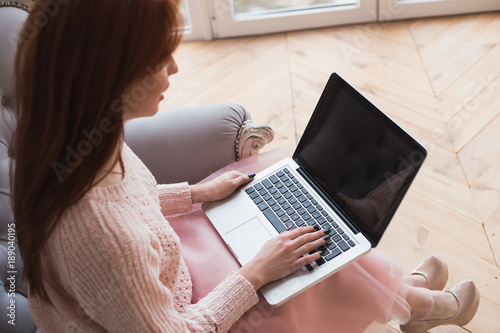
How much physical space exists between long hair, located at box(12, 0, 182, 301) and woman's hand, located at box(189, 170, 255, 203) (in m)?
0.42

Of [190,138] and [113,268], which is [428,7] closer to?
[190,138]

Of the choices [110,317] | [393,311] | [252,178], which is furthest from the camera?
[252,178]

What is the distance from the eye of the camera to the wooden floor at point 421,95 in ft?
5.10

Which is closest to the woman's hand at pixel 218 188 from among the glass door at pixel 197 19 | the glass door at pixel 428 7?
the glass door at pixel 197 19

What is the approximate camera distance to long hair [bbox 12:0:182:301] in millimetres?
718

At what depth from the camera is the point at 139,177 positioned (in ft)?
3.22

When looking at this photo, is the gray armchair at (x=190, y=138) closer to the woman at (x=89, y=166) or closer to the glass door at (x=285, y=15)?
the woman at (x=89, y=166)

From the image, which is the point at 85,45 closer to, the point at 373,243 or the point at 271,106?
the point at 373,243

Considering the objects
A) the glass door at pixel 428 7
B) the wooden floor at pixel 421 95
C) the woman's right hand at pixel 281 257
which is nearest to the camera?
the woman's right hand at pixel 281 257

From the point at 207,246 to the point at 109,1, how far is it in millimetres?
559

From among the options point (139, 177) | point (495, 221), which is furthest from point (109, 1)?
point (495, 221)

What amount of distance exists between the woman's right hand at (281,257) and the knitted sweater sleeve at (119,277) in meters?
0.18

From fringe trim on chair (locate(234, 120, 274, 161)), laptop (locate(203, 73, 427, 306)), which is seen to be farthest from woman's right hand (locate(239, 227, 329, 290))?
fringe trim on chair (locate(234, 120, 274, 161))

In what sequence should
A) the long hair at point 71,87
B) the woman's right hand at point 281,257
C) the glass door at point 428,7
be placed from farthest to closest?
the glass door at point 428,7
the woman's right hand at point 281,257
the long hair at point 71,87
